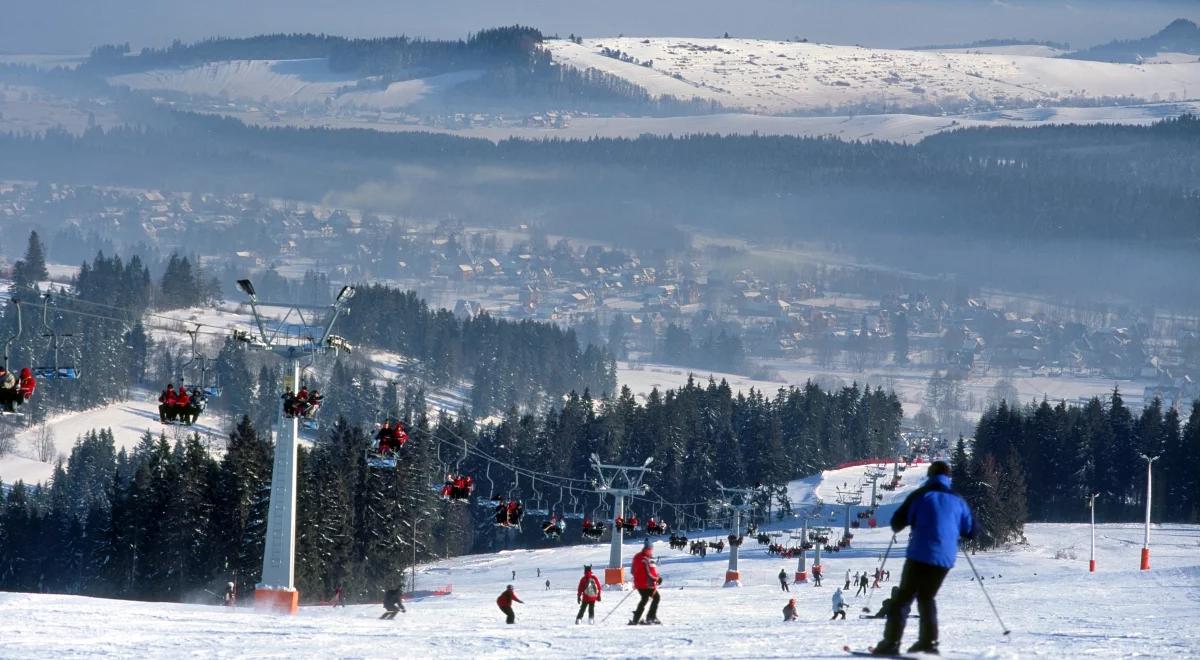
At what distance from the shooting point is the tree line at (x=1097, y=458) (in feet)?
396

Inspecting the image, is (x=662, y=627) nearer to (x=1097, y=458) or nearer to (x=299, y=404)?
(x=299, y=404)

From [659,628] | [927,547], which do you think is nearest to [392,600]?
[659,628]

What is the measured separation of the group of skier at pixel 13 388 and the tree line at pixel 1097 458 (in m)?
83.6

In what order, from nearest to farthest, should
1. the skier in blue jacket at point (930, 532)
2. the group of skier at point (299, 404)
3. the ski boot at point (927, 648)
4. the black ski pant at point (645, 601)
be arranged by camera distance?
1. the skier in blue jacket at point (930, 532)
2. the ski boot at point (927, 648)
3. the black ski pant at point (645, 601)
4. the group of skier at point (299, 404)

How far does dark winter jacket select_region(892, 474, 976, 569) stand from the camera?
22.3 metres

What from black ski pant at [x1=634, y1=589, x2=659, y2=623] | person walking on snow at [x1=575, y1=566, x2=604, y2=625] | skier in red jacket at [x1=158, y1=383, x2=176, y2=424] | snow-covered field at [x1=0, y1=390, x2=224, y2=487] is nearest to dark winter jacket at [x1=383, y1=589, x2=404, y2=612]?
person walking on snow at [x1=575, y1=566, x2=604, y2=625]

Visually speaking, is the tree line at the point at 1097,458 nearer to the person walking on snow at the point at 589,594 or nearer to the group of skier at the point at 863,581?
the group of skier at the point at 863,581

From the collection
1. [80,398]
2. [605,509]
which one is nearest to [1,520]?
[605,509]

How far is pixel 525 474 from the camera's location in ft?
432

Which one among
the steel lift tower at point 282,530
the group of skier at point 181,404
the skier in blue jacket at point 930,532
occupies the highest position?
the skier in blue jacket at point 930,532

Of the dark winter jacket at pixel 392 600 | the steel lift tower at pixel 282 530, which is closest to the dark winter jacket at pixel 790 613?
the dark winter jacket at pixel 392 600

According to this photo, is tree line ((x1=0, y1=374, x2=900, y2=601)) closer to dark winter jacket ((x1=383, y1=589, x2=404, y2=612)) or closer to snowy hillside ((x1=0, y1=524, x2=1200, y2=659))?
snowy hillside ((x1=0, y1=524, x2=1200, y2=659))

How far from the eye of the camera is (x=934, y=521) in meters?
22.3

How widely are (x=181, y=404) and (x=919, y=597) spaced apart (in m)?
25.1
